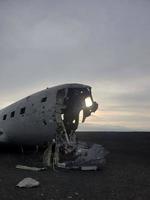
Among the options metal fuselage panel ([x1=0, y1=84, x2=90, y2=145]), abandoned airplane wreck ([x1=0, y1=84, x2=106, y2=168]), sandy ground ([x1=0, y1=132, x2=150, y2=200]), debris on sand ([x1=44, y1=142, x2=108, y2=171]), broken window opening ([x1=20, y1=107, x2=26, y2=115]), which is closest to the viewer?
sandy ground ([x1=0, y1=132, x2=150, y2=200])

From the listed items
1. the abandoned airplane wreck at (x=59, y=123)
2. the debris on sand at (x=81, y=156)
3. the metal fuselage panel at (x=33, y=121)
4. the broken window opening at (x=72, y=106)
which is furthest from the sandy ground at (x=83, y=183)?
the broken window opening at (x=72, y=106)

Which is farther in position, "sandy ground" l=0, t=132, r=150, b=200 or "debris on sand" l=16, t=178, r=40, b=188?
"debris on sand" l=16, t=178, r=40, b=188

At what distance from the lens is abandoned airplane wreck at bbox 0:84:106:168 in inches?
1049

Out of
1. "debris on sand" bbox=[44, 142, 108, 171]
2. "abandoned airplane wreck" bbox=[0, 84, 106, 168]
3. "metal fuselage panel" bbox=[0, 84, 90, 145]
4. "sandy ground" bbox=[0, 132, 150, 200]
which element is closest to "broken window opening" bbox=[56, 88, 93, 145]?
"abandoned airplane wreck" bbox=[0, 84, 106, 168]

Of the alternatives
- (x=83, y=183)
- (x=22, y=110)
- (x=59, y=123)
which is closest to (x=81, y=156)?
(x=59, y=123)

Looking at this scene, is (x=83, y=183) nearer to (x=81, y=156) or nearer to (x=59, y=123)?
(x=81, y=156)

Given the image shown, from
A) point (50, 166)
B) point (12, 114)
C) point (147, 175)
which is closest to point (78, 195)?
point (147, 175)

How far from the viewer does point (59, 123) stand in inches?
1057

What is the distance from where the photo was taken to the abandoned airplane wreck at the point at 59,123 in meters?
A: 26.7

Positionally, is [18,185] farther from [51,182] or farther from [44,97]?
[44,97]

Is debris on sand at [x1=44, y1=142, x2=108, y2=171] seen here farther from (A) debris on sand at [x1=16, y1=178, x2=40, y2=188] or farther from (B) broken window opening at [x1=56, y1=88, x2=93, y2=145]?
(A) debris on sand at [x1=16, y1=178, x2=40, y2=188]

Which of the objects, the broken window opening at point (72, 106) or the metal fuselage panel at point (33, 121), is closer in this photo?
the metal fuselage panel at point (33, 121)

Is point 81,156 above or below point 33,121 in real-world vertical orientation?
below

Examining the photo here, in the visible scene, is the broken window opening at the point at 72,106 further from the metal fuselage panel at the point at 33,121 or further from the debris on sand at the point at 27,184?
the debris on sand at the point at 27,184
